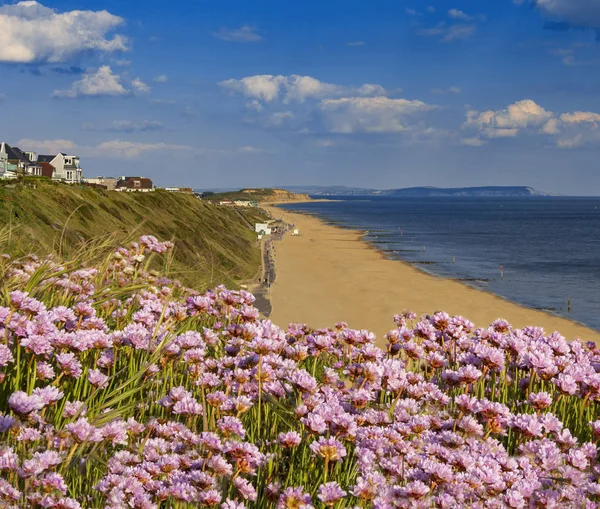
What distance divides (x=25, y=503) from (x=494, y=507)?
2157 millimetres

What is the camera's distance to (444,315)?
579 cm

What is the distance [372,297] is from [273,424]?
150ft

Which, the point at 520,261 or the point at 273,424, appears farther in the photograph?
the point at 520,261

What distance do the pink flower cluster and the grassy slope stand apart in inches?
412

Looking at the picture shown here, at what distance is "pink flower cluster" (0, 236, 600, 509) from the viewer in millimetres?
2920

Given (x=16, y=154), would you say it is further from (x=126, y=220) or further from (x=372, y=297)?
(x=372, y=297)

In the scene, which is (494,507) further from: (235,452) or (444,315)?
(444,315)

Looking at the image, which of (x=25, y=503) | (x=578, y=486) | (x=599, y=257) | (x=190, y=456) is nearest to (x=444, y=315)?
(x=578, y=486)

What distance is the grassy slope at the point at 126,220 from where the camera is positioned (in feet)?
94.6

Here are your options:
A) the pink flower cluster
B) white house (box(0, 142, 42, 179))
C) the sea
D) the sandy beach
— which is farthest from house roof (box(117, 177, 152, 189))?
the pink flower cluster

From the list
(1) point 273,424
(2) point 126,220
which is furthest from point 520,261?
(1) point 273,424

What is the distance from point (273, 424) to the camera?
4.24 m

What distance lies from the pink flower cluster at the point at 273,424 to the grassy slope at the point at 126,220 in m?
10.5

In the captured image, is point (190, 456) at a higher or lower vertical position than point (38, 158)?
lower
